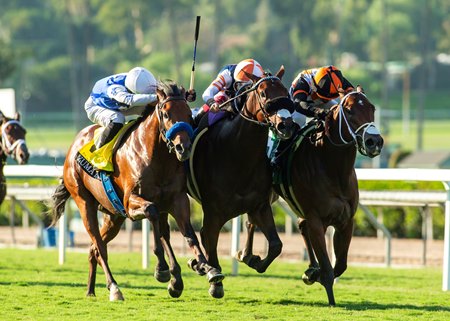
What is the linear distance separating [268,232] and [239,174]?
45 cm

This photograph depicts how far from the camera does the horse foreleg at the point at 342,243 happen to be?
7926 millimetres

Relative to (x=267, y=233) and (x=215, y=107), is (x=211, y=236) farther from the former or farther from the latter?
(x=215, y=107)

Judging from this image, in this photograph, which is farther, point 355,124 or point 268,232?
point 268,232

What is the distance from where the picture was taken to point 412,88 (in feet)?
237

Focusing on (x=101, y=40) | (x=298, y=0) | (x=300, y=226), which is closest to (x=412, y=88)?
(x=298, y=0)

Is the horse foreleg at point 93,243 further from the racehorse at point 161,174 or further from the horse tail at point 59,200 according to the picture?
A: the horse tail at point 59,200

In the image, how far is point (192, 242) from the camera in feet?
A: 24.8

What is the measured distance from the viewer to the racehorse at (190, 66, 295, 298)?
304 inches

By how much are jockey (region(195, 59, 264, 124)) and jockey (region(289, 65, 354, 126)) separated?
1.04 ft

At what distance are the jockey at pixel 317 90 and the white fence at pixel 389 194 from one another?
1209mm

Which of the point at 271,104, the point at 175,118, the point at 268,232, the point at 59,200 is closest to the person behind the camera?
the point at 271,104

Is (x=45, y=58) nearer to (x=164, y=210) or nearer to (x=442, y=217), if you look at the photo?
(x=442, y=217)

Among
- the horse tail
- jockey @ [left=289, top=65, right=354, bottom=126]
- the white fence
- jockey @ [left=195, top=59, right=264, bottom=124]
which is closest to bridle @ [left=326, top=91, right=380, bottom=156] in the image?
jockey @ [left=289, top=65, right=354, bottom=126]

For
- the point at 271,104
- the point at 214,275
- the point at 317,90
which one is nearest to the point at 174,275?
the point at 214,275
